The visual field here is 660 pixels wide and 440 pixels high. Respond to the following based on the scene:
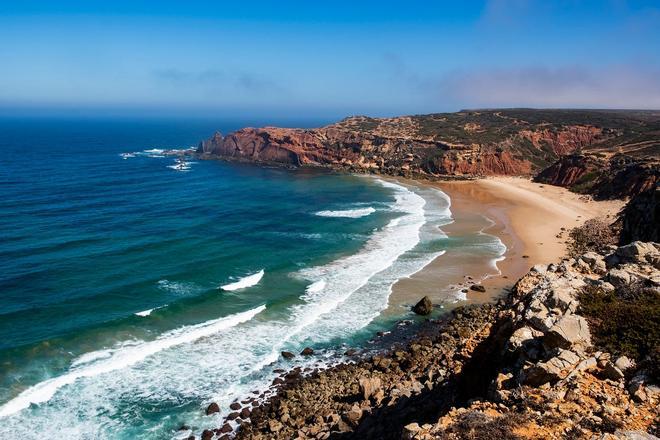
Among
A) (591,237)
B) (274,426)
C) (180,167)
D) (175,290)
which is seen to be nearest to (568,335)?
(274,426)

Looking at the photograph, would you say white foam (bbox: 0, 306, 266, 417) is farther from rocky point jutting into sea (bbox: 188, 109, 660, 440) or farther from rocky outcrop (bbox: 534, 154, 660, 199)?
rocky outcrop (bbox: 534, 154, 660, 199)

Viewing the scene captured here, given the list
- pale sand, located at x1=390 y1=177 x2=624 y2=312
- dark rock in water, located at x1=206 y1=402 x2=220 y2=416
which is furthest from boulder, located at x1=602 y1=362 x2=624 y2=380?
pale sand, located at x1=390 y1=177 x2=624 y2=312

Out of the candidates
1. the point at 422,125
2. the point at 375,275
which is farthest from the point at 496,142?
the point at 375,275

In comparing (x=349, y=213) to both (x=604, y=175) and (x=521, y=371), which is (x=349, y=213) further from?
(x=521, y=371)

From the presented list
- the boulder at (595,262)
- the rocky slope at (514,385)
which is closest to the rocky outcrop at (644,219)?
the boulder at (595,262)

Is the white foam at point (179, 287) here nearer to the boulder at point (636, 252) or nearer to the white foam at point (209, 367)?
the white foam at point (209, 367)

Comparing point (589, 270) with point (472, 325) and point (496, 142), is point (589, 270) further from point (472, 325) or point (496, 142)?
point (496, 142)
